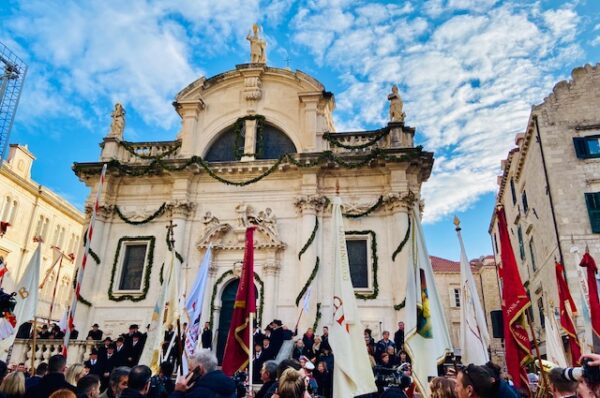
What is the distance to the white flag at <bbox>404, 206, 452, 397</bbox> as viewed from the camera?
6617 millimetres

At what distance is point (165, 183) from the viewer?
70.8ft

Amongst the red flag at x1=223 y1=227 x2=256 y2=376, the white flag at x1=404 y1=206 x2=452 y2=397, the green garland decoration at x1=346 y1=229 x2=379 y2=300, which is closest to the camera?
the white flag at x1=404 y1=206 x2=452 y2=397

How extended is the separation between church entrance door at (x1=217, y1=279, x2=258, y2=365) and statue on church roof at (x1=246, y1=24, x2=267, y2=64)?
12.1 metres

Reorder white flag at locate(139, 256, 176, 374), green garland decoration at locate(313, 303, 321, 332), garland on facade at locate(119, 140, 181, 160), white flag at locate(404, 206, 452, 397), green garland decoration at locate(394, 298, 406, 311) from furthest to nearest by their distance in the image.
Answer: garland on facade at locate(119, 140, 181, 160) → green garland decoration at locate(313, 303, 321, 332) → green garland decoration at locate(394, 298, 406, 311) → white flag at locate(139, 256, 176, 374) → white flag at locate(404, 206, 452, 397)


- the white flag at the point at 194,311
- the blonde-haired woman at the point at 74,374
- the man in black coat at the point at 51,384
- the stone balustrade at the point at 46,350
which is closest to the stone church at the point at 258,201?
the stone balustrade at the point at 46,350

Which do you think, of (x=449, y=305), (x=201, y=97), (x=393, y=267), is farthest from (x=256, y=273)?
(x=449, y=305)

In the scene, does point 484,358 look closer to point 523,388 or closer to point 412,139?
point 523,388

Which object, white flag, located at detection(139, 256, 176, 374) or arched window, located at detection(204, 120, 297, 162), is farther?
arched window, located at detection(204, 120, 297, 162)

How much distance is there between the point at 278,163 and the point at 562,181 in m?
13.3

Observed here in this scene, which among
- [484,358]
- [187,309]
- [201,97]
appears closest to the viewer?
[484,358]

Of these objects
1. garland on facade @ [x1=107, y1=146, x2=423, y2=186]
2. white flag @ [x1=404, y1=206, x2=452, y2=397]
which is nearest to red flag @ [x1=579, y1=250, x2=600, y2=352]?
white flag @ [x1=404, y1=206, x2=452, y2=397]

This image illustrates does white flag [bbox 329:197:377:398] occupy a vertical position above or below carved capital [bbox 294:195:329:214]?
below

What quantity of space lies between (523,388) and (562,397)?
3.91 m

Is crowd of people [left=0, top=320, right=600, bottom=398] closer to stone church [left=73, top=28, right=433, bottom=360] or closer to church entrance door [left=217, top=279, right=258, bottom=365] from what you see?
stone church [left=73, top=28, right=433, bottom=360]
